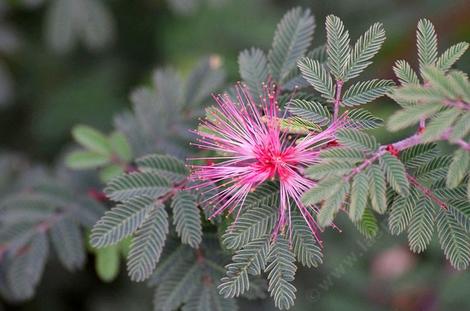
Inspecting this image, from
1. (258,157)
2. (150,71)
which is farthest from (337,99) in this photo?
(150,71)

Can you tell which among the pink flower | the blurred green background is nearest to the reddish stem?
the pink flower

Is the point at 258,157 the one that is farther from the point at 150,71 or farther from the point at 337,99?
the point at 150,71

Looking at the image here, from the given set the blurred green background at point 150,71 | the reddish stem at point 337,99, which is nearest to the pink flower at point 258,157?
the reddish stem at point 337,99

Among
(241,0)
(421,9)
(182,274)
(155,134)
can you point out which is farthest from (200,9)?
(182,274)

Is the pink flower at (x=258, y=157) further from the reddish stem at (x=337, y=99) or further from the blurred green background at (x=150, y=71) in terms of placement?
the blurred green background at (x=150, y=71)

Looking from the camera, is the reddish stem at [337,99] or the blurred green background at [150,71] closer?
the reddish stem at [337,99]

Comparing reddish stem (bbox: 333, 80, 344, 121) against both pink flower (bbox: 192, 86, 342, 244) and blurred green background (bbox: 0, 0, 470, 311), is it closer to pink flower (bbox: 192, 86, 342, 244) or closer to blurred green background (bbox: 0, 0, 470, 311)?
pink flower (bbox: 192, 86, 342, 244)

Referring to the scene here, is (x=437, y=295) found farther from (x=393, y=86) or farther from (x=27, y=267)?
(x=27, y=267)
